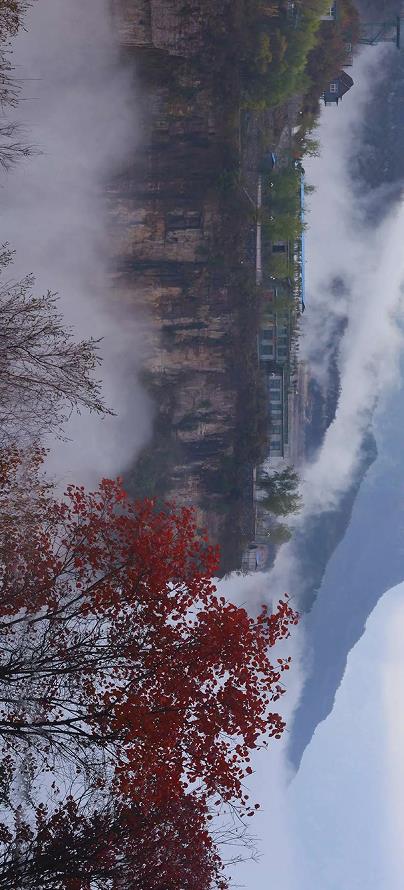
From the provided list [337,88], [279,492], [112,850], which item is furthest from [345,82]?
[112,850]

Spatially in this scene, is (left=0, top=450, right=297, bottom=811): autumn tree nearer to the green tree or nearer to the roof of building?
the green tree

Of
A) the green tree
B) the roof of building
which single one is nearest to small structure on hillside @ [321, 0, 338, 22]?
the roof of building

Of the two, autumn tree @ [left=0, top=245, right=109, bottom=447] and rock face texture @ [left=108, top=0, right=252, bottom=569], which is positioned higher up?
rock face texture @ [left=108, top=0, right=252, bottom=569]

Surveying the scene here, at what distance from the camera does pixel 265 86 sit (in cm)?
2894

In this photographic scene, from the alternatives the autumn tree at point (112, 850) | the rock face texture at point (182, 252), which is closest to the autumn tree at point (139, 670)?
the autumn tree at point (112, 850)

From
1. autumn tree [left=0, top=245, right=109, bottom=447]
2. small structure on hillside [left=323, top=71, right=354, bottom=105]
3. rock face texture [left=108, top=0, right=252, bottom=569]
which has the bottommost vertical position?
autumn tree [left=0, top=245, right=109, bottom=447]

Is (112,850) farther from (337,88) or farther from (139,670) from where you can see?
(337,88)

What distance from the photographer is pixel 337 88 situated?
3497 centimetres

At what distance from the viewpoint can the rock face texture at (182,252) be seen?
89.2 ft

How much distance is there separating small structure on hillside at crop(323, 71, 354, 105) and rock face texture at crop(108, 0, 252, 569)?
875cm

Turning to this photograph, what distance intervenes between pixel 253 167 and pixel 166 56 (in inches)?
193

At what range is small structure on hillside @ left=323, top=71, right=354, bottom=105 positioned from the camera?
34438mm

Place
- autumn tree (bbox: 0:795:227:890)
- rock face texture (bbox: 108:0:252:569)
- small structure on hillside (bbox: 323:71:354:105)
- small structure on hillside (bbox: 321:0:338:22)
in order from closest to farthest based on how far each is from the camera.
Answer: autumn tree (bbox: 0:795:227:890) < rock face texture (bbox: 108:0:252:569) < small structure on hillside (bbox: 321:0:338:22) < small structure on hillside (bbox: 323:71:354:105)

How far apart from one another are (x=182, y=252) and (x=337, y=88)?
1249 cm
